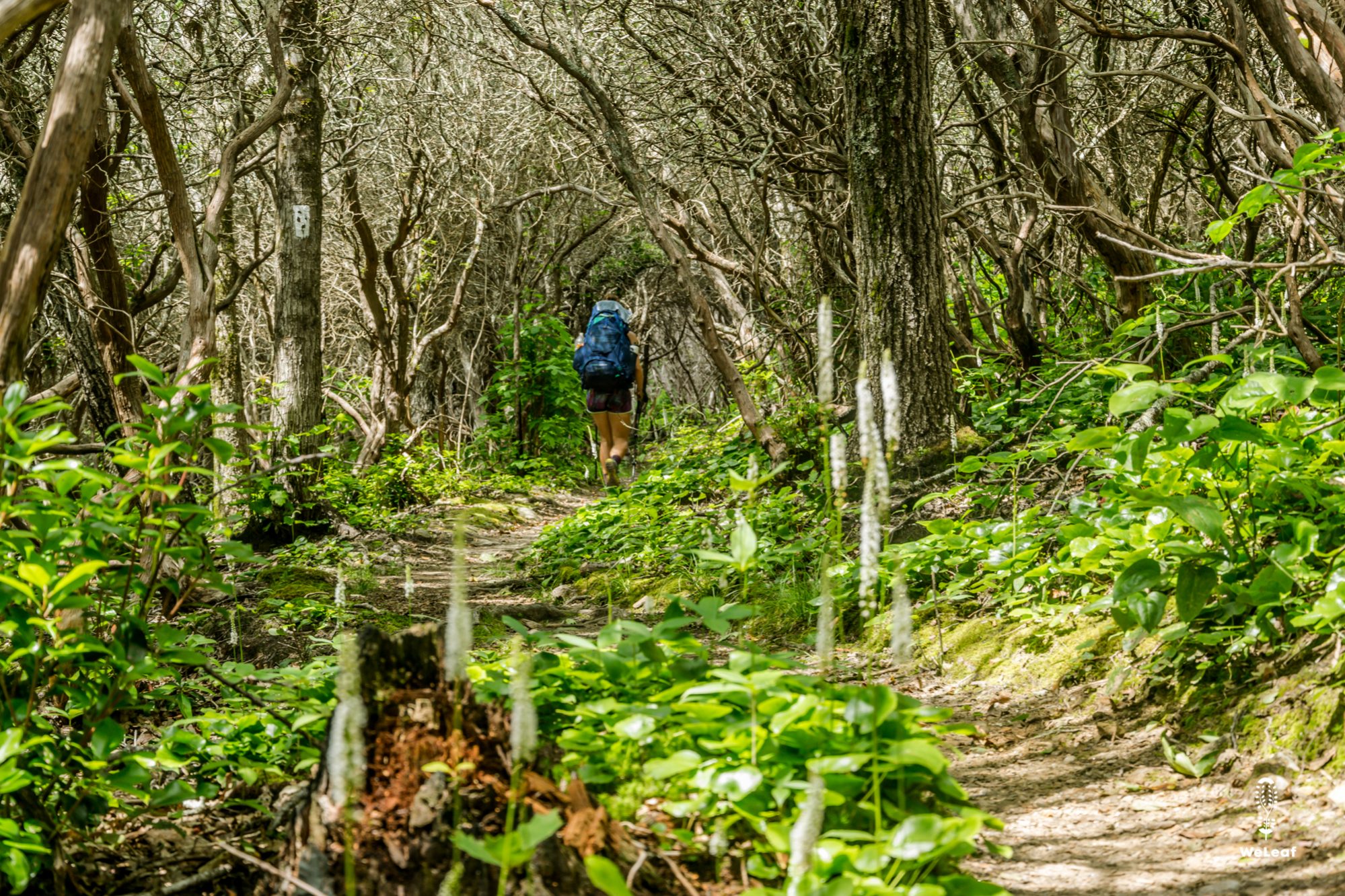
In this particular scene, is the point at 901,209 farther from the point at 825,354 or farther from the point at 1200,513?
the point at 825,354

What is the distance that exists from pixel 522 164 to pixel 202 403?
11.0 meters

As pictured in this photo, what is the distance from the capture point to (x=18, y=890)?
1761 millimetres

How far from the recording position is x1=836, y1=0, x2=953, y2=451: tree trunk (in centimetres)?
500

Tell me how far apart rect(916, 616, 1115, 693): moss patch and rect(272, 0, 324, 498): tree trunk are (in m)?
5.95

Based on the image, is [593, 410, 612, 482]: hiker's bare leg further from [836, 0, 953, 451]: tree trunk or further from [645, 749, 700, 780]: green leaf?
[645, 749, 700, 780]: green leaf

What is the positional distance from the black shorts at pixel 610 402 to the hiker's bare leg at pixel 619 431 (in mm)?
74

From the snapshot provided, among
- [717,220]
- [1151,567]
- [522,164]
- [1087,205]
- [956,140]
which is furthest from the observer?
[522,164]

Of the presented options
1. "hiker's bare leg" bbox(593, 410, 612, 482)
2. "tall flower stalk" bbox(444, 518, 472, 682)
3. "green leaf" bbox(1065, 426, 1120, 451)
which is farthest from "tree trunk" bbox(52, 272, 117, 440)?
"hiker's bare leg" bbox(593, 410, 612, 482)

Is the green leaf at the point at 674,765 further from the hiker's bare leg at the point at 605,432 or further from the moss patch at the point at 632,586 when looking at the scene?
the hiker's bare leg at the point at 605,432

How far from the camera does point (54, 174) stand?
2.70m

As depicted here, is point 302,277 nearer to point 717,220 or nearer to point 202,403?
point 717,220

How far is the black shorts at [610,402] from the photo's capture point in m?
10.4

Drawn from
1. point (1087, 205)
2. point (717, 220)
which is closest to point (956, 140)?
point (717, 220)

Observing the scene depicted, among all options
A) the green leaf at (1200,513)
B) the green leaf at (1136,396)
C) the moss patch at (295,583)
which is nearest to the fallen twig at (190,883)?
the green leaf at (1136,396)
